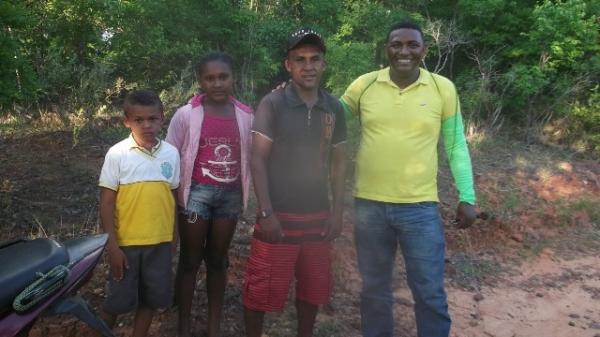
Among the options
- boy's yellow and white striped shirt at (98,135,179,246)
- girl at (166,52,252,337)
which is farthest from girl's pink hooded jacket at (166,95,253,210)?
boy's yellow and white striped shirt at (98,135,179,246)

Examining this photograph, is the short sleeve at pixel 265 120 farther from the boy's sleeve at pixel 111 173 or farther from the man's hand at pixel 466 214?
the man's hand at pixel 466 214

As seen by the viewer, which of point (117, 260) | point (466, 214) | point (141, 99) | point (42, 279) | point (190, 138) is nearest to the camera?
point (42, 279)

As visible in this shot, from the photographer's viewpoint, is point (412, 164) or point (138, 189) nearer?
point (138, 189)

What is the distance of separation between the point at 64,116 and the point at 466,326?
5.34 m

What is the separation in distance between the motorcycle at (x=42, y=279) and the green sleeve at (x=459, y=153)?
182cm

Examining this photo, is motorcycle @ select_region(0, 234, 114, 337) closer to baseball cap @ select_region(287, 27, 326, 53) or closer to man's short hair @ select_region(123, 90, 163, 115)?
man's short hair @ select_region(123, 90, 163, 115)

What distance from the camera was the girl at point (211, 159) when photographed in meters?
2.59

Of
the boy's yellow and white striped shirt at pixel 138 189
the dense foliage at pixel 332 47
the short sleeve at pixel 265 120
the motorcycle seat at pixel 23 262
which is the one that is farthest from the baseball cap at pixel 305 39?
the dense foliage at pixel 332 47

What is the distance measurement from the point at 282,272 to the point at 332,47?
26.5ft

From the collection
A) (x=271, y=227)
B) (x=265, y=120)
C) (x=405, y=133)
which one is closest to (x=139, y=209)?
(x=271, y=227)

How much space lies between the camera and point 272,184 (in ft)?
8.51

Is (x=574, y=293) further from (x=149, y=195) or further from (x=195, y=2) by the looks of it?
(x=195, y=2)

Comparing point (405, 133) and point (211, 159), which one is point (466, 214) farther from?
point (211, 159)

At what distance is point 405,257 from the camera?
273cm
